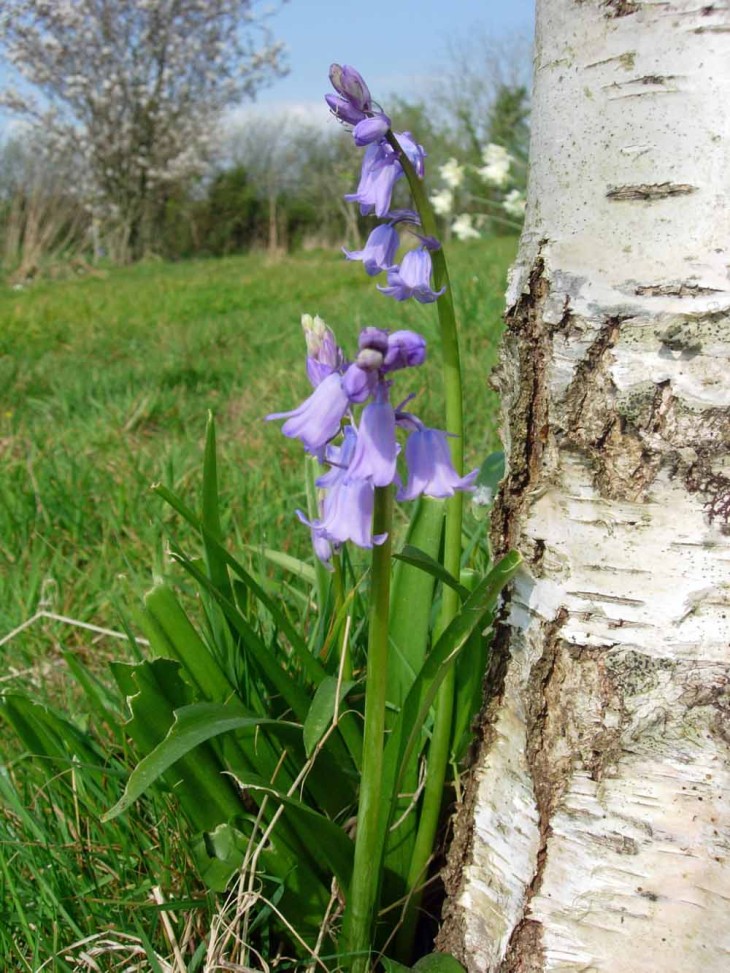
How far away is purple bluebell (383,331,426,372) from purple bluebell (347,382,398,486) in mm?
22

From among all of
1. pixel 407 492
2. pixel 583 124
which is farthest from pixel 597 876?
pixel 583 124

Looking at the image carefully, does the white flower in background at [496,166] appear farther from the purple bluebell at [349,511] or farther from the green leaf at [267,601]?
the purple bluebell at [349,511]

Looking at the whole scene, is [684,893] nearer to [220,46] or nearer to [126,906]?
[126,906]

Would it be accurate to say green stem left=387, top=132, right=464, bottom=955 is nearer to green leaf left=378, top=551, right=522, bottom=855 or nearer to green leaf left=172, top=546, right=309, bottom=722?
green leaf left=378, top=551, right=522, bottom=855

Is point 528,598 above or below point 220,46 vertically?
below

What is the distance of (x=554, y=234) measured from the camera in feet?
2.84

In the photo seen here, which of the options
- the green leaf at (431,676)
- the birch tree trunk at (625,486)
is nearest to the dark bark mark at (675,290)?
the birch tree trunk at (625,486)

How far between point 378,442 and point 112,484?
1.78 meters

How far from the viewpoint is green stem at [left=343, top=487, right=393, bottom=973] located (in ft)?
2.55

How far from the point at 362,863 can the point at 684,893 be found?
12.0 inches

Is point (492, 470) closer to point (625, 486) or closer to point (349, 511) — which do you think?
point (625, 486)

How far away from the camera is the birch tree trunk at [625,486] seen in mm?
792

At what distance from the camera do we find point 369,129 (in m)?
0.77

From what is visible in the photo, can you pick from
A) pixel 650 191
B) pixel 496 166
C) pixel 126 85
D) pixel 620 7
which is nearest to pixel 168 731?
pixel 650 191
